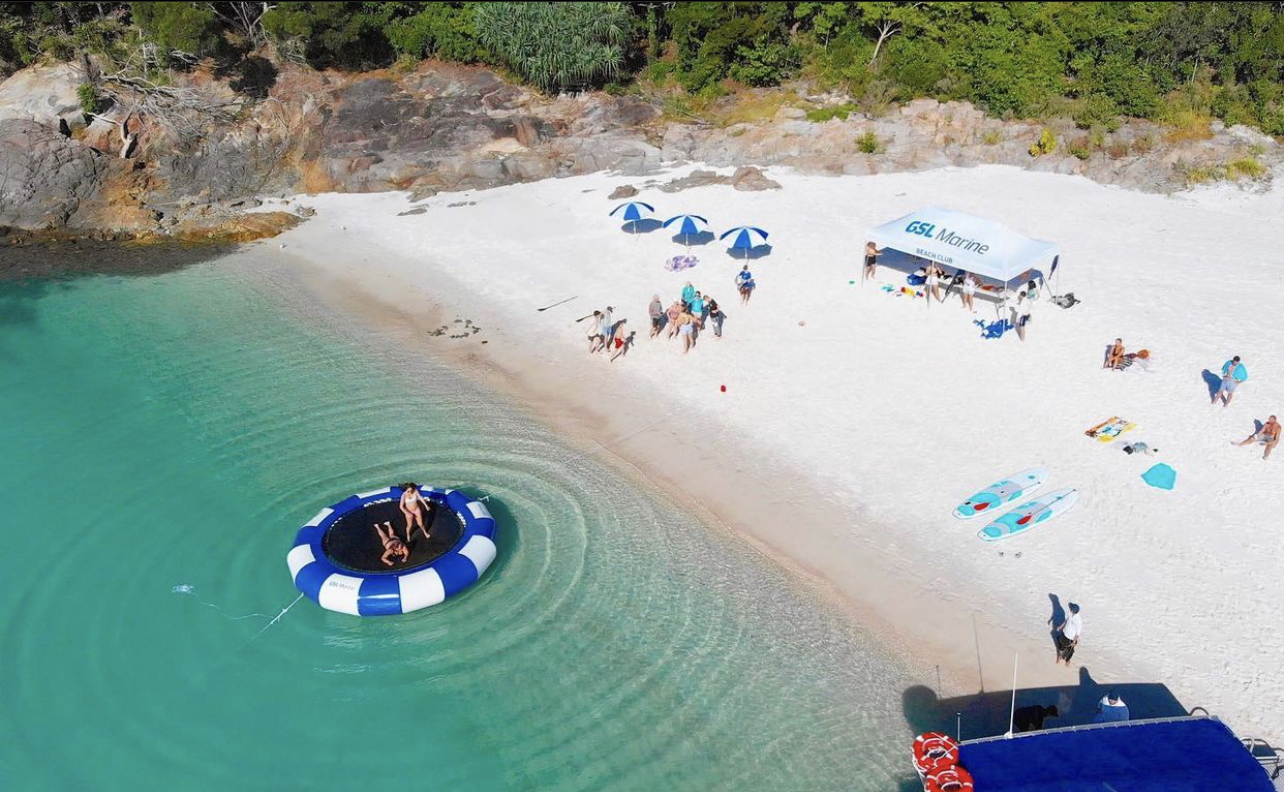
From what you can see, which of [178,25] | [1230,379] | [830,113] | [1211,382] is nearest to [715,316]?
[1211,382]

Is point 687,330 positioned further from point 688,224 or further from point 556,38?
point 556,38

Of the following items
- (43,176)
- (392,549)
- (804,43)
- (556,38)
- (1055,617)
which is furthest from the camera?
(804,43)

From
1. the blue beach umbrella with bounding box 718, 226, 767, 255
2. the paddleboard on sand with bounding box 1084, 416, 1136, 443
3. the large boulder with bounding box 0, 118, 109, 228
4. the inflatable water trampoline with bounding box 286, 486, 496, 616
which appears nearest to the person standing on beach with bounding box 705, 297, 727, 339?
the blue beach umbrella with bounding box 718, 226, 767, 255

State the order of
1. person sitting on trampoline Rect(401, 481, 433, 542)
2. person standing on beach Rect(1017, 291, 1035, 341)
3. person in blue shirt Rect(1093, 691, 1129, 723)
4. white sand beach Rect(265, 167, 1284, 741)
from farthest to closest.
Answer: person standing on beach Rect(1017, 291, 1035, 341) → person sitting on trampoline Rect(401, 481, 433, 542) → white sand beach Rect(265, 167, 1284, 741) → person in blue shirt Rect(1093, 691, 1129, 723)

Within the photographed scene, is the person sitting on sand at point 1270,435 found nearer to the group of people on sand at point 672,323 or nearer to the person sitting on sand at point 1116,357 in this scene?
the person sitting on sand at point 1116,357

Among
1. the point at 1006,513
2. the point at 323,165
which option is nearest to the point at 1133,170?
the point at 1006,513

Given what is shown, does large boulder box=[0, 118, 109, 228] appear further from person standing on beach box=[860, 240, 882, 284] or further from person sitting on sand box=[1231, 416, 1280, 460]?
person sitting on sand box=[1231, 416, 1280, 460]

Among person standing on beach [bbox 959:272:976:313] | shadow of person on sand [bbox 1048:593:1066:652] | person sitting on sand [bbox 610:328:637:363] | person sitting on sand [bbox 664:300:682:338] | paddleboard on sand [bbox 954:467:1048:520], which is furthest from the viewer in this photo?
person standing on beach [bbox 959:272:976:313]

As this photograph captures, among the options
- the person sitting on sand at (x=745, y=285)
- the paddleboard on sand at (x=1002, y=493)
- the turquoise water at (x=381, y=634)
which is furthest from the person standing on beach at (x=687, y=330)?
the paddleboard on sand at (x=1002, y=493)
